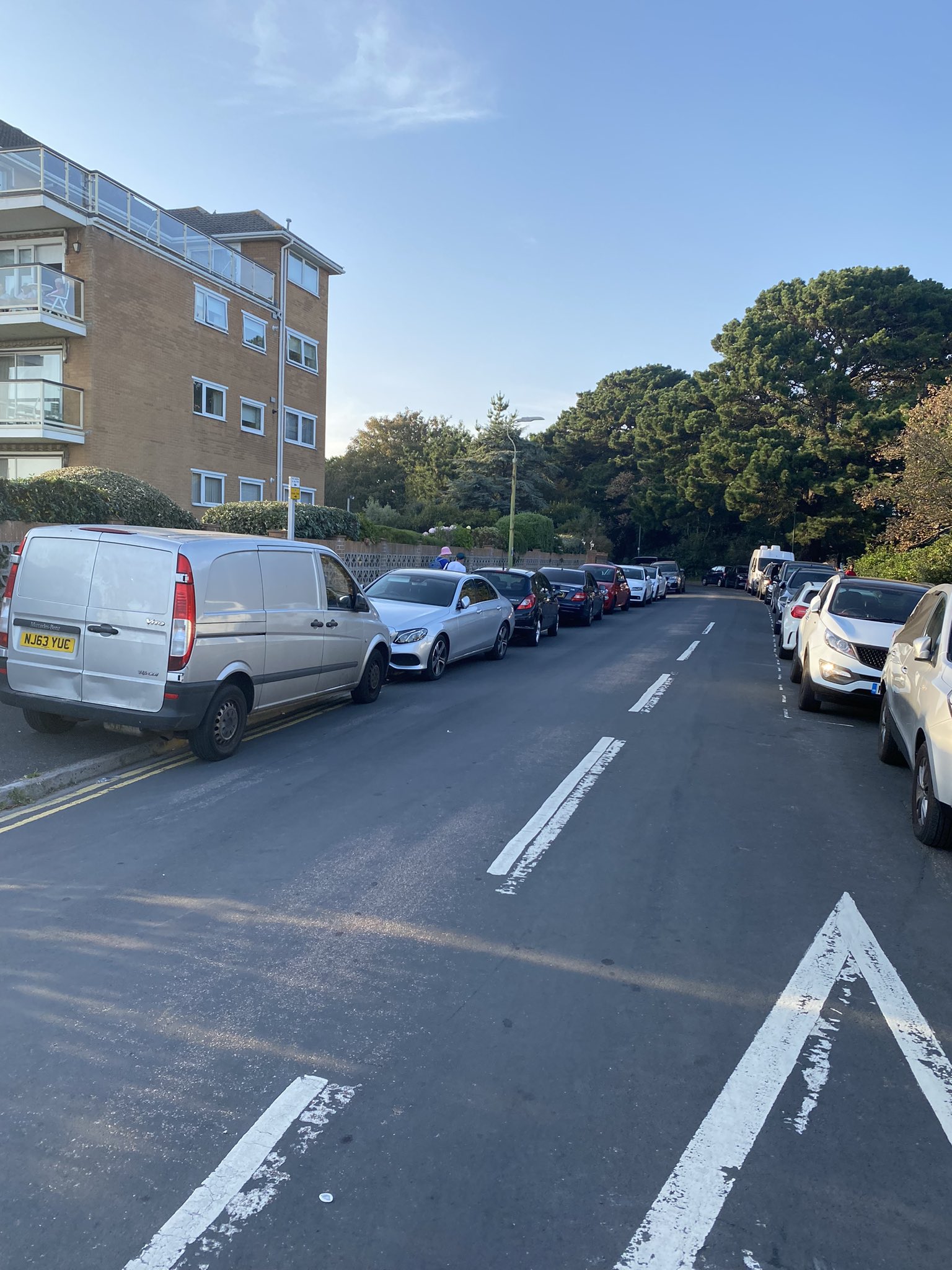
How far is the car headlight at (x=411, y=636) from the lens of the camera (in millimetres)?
12375

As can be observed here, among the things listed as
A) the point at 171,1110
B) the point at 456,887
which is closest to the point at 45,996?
the point at 171,1110

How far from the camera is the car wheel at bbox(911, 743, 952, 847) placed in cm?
596

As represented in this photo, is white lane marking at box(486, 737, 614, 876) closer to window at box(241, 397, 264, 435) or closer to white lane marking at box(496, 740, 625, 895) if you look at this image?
white lane marking at box(496, 740, 625, 895)

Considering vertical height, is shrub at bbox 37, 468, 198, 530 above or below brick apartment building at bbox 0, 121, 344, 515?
below

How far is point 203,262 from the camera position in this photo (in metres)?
28.4

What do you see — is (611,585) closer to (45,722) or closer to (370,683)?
(370,683)

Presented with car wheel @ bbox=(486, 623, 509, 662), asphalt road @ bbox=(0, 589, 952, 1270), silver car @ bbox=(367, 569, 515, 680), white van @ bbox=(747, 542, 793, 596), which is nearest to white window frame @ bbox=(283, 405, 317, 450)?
car wheel @ bbox=(486, 623, 509, 662)

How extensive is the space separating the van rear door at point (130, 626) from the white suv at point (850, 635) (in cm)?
730

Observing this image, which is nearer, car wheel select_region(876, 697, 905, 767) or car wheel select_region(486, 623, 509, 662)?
car wheel select_region(876, 697, 905, 767)

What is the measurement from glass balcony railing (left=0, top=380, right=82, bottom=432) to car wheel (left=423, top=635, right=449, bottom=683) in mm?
15883

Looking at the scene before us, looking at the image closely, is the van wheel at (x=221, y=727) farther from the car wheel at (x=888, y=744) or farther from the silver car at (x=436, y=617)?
the car wheel at (x=888, y=744)

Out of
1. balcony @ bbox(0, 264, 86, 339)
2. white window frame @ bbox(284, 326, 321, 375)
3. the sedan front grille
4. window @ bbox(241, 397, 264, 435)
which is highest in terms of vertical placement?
white window frame @ bbox(284, 326, 321, 375)

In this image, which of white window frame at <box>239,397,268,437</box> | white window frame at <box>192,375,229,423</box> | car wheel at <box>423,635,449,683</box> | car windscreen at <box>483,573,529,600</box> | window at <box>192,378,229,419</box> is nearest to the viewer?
car wheel at <box>423,635,449,683</box>

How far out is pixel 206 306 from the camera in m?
28.5
